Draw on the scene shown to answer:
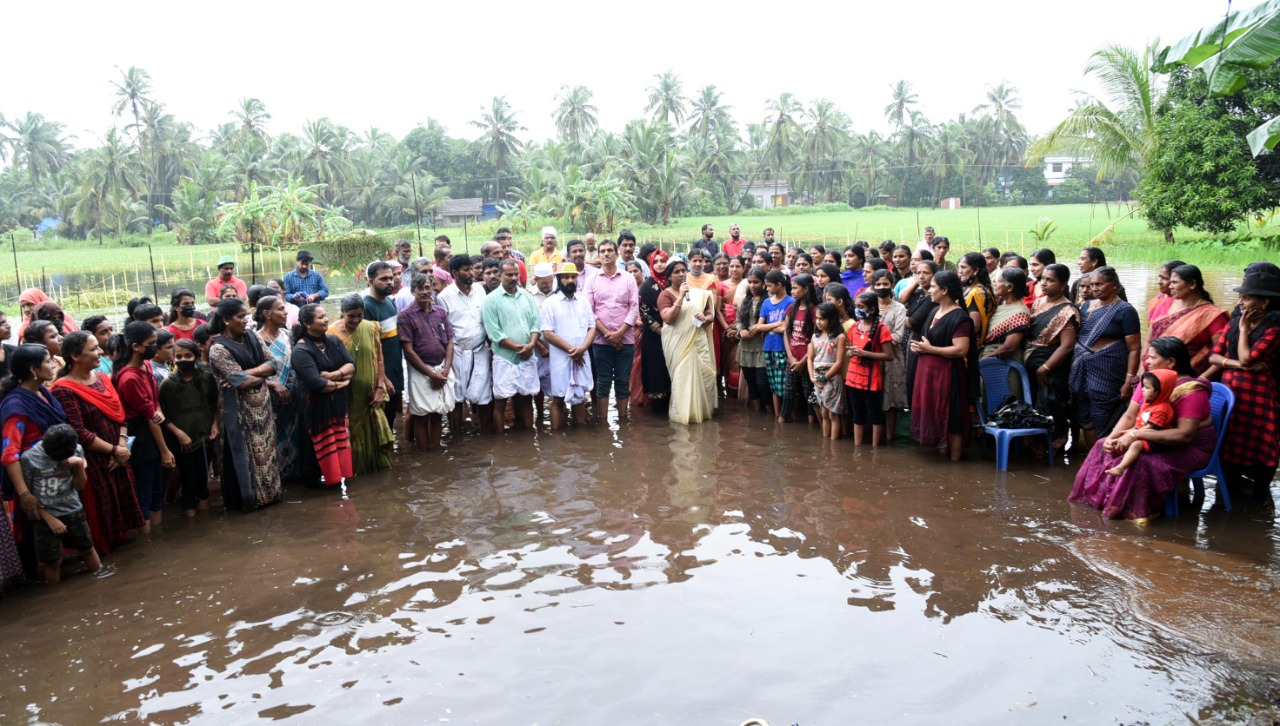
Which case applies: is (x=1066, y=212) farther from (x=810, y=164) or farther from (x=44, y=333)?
(x=44, y=333)

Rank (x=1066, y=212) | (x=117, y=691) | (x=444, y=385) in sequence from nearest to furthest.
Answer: (x=117, y=691) → (x=444, y=385) → (x=1066, y=212)

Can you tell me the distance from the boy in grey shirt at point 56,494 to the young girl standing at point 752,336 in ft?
17.8

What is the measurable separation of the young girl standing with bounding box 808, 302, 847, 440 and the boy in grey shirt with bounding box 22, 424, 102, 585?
5.15m

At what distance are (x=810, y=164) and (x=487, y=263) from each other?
5838 cm

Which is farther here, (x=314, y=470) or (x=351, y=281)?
(x=351, y=281)

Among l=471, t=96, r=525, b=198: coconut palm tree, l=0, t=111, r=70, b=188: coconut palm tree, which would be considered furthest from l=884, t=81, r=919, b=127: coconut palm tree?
l=0, t=111, r=70, b=188: coconut palm tree

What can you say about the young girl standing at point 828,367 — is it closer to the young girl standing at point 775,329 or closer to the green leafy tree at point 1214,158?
the young girl standing at point 775,329

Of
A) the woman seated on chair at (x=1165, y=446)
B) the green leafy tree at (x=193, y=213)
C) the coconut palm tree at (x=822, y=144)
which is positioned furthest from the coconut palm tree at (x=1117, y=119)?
the coconut palm tree at (x=822, y=144)

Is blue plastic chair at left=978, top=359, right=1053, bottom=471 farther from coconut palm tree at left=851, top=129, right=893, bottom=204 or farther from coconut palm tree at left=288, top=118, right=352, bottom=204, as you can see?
coconut palm tree at left=851, top=129, right=893, bottom=204

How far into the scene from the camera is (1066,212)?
4794 cm

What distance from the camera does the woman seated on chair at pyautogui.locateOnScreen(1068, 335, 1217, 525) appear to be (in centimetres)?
505

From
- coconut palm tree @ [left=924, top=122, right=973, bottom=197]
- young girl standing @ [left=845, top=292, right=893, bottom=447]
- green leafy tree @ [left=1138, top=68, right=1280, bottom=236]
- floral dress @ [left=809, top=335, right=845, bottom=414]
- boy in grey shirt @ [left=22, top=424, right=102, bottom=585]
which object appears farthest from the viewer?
coconut palm tree @ [left=924, top=122, right=973, bottom=197]

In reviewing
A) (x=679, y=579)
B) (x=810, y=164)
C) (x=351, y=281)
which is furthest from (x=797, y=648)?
(x=810, y=164)

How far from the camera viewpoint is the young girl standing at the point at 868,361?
22.5 ft
